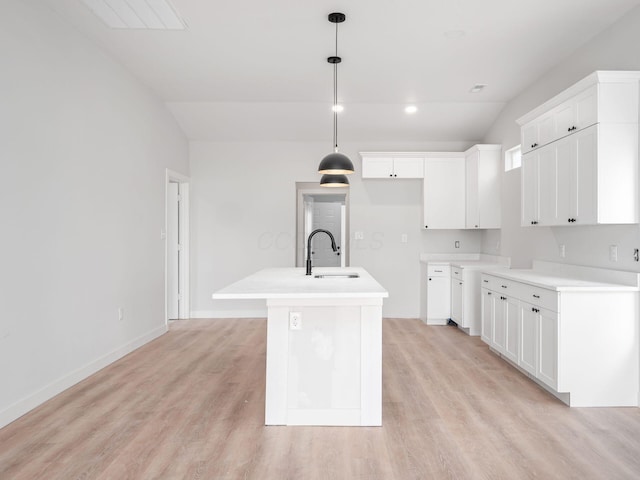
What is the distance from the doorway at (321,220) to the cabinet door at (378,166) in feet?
1.64

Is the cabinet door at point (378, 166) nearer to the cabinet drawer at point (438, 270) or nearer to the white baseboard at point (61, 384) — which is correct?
the cabinet drawer at point (438, 270)

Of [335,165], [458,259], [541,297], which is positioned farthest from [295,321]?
[458,259]

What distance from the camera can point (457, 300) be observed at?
18.6 feet

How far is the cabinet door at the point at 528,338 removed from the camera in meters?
3.41

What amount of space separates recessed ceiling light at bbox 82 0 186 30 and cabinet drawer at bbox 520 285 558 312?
335 cm

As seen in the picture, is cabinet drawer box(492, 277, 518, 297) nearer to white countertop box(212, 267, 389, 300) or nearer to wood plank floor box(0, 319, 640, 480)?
wood plank floor box(0, 319, 640, 480)

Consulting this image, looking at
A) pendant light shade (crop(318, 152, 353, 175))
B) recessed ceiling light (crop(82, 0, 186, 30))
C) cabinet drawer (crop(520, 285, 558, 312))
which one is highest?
recessed ceiling light (crop(82, 0, 186, 30))

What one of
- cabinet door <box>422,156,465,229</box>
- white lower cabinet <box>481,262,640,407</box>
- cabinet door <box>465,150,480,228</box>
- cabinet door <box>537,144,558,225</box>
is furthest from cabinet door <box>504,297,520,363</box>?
cabinet door <box>422,156,465,229</box>

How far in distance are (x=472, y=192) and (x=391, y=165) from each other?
3.68 feet

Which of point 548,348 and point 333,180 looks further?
point 333,180

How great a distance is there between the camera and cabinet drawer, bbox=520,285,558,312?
313cm

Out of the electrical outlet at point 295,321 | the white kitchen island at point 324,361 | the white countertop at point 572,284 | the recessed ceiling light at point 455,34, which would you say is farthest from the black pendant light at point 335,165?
the white countertop at point 572,284

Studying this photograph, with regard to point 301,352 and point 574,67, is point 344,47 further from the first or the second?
point 301,352

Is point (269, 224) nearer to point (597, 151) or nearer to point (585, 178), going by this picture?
point (585, 178)
